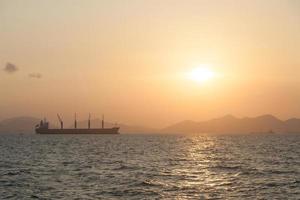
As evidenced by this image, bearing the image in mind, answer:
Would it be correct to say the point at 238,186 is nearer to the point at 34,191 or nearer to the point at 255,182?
the point at 255,182

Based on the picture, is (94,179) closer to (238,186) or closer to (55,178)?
(55,178)

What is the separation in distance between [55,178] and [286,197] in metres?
23.2

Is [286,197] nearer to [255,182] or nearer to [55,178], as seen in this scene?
[255,182]

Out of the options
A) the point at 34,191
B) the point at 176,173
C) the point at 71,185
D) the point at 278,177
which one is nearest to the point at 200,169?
the point at 176,173

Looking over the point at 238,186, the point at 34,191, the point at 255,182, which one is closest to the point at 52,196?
the point at 34,191

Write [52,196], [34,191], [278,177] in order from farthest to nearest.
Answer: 1. [278,177]
2. [34,191]
3. [52,196]

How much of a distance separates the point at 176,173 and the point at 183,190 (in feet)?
47.2

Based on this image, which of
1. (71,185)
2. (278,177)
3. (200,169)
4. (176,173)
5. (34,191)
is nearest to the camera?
(34,191)

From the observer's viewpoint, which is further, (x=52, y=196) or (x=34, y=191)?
(x=34, y=191)

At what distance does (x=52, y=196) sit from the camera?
37.6 m

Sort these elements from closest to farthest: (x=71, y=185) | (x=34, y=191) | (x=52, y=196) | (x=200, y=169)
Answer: (x=52, y=196)
(x=34, y=191)
(x=71, y=185)
(x=200, y=169)

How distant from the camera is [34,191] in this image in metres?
40.2

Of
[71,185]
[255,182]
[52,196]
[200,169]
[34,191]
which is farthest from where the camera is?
[200,169]

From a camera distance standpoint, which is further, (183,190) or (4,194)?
(183,190)
